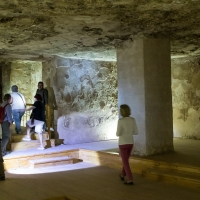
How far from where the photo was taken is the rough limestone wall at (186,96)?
8.22 m

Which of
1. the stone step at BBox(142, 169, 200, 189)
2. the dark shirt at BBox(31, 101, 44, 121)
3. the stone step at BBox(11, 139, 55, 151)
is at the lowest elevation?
the stone step at BBox(142, 169, 200, 189)

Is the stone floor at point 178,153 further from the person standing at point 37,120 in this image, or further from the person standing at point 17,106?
the person standing at point 17,106

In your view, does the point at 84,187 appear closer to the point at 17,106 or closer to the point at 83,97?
the point at 17,106

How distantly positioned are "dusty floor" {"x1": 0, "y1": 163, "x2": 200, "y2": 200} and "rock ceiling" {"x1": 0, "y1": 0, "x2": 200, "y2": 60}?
2491 millimetres

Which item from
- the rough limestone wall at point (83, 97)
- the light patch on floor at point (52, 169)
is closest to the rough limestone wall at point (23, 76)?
the rough limestone wall at point (83, 97)

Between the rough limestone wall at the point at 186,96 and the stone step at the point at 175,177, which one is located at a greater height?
the rough limestone wall at the point at 186,96

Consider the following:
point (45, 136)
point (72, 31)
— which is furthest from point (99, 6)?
point (45, 136)

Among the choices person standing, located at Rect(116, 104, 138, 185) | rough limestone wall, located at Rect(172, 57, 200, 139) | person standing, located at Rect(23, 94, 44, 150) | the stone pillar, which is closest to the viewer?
person standing, located at Rect(116, 104, 138, 185)

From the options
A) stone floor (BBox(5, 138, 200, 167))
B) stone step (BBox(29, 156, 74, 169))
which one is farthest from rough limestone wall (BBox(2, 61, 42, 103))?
stone step (BBox(29, 156, 74, 169))

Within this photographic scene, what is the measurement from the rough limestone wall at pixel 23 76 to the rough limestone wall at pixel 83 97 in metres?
1.49

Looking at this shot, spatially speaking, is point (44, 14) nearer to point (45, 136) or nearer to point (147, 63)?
point (147, 63)

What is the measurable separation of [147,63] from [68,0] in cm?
245

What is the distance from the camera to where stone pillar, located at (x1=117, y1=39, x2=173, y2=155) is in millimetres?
5773

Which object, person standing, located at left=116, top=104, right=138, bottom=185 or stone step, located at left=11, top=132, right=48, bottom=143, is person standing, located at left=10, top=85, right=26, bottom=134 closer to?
stone step, located at left=11, top=132, right=48, bottom=143
